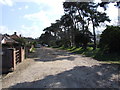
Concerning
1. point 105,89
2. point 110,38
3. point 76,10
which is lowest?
point 105,89

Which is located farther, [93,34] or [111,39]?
[93,34]

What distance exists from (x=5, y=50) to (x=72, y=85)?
5.99 metres

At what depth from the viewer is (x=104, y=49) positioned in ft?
69.6

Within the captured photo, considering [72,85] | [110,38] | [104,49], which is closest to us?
[72,85]

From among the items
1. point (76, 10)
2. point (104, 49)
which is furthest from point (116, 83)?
point (76, 10)

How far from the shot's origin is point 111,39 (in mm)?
19094

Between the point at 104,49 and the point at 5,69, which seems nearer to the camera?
the point at 5,69

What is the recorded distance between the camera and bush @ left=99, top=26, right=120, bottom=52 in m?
18.8

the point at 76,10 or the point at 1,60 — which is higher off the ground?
the point at 76,10

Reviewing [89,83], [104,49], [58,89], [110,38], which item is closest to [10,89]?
[58,89]

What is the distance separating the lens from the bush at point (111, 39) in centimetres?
1875

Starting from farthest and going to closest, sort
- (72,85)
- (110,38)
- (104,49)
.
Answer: (104,49)
(110,38)
(72,85)

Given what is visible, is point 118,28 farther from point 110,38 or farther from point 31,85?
point 31,85

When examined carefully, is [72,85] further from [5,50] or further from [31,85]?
[5,50]
